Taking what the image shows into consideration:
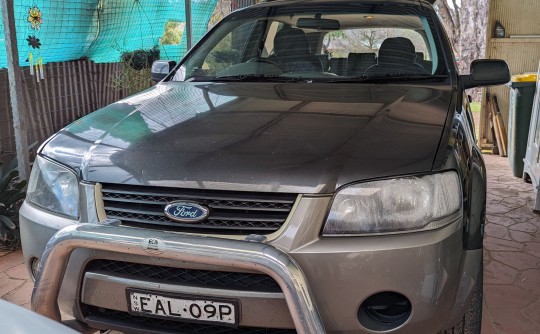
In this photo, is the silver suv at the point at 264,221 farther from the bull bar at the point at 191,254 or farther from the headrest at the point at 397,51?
the headrest at the point at 397,51

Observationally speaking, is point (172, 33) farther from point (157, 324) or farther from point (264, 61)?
point (157, 324)

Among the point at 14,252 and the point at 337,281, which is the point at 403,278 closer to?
the point at 337,281

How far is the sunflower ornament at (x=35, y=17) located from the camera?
14.4 ft

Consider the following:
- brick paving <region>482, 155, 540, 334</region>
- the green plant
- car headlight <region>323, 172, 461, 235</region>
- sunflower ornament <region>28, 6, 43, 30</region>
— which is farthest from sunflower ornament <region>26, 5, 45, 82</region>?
brick paving <region>482, 155, 540, 334</region>

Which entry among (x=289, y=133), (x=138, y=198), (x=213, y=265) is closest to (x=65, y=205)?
(x=138, y=198)

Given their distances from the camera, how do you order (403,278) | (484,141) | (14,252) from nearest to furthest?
(403,278)
(14,252)
(484,141)

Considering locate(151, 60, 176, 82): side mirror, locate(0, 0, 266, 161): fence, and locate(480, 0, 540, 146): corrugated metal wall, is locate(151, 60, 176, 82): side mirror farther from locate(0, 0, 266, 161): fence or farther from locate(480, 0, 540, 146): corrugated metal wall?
locate(480, 0, 540, 146): corrugated metal wall

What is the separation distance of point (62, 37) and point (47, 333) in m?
4.27

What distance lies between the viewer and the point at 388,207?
181 cm

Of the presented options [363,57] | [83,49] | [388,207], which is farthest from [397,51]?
[83,49]

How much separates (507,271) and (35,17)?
3999 millimetres

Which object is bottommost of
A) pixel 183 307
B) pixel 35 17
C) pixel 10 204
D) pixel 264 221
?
pixel 10 204

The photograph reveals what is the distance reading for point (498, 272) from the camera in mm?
3531

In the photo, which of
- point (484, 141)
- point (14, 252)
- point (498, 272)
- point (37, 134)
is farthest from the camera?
point (484, 141)
